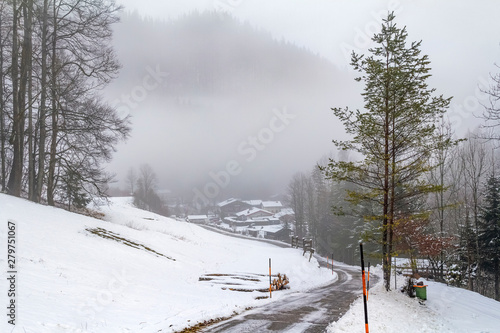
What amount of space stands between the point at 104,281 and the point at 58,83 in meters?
12.5

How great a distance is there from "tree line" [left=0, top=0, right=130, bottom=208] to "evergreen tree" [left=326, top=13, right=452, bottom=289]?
12.5 m

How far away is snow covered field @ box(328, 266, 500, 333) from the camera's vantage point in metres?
8.89

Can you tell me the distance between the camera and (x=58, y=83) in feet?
58.6

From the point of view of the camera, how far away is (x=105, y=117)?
717 inches

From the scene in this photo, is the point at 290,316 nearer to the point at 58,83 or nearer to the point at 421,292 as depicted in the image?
the point at 421,292

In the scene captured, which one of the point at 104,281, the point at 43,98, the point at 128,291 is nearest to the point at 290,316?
A: the point at 128,291

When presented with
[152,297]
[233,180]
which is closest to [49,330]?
[152,297]

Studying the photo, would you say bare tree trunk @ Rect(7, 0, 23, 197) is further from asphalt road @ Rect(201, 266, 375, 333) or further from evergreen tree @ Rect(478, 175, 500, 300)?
evergreen tree @ Rect(478, 175, 500, 300)

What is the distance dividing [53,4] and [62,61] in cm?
300

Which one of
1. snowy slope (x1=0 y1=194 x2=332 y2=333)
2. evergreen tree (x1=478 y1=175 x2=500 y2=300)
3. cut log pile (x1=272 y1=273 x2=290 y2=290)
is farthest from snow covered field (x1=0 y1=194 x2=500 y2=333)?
evergreen tree (x1=478 y1=175 x2=500 y2=300)

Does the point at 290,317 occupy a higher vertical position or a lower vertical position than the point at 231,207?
higher

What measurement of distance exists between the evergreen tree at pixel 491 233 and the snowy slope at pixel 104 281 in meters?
17.1

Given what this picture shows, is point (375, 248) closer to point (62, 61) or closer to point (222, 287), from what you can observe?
point (222, 287)

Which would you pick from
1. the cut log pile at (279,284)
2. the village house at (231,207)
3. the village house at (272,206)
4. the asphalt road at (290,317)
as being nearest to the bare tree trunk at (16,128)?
the cut log pile at (279,284)
